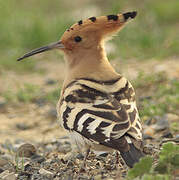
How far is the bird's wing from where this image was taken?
2.96 meters

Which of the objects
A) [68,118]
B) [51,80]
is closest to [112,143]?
[68,118]

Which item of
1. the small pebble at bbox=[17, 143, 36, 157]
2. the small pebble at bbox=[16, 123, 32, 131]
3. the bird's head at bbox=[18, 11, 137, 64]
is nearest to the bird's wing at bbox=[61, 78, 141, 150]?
the bird's head at bbox=[18, 11, 137, 64]

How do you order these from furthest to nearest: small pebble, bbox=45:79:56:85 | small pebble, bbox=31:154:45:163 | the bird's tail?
small pebble, bbox=45:79:56:85
small pebble, bbox=31:154:45:163
the bird's tail

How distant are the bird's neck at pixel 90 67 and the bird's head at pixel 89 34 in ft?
0.07

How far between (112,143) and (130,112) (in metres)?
0.30

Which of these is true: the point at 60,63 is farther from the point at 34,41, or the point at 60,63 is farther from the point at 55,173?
the point at 55,173

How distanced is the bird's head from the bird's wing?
0.38m

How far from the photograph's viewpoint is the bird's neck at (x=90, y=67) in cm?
357

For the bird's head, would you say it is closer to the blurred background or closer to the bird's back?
the bird's back

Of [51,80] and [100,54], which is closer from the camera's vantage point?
[100,54]

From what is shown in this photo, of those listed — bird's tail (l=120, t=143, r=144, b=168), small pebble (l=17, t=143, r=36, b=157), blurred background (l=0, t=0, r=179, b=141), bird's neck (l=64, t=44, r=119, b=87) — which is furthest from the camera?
blurred background (l=0, t=0, r=179, b=141)

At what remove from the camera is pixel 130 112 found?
316 centimetres

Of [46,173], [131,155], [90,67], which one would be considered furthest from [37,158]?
[131,155]

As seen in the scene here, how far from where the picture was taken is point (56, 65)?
6.77 metres
